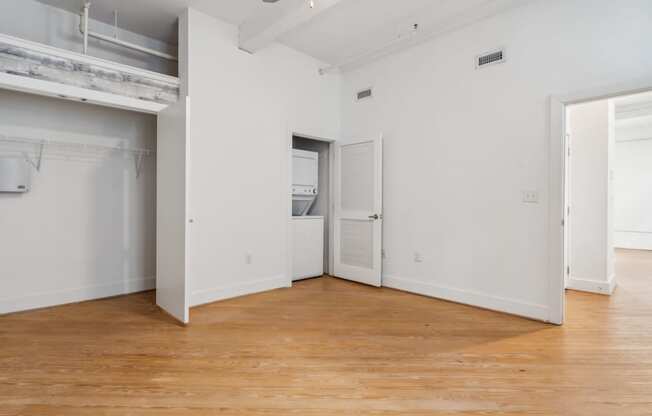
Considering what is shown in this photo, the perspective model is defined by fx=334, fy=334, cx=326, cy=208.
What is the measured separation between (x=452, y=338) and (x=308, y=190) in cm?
293

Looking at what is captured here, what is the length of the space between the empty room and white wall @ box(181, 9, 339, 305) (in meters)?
0.03

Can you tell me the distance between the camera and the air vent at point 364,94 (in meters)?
4.69

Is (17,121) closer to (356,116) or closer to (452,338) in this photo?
(356,116)

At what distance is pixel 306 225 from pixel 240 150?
147 cm

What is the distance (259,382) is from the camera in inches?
80.0

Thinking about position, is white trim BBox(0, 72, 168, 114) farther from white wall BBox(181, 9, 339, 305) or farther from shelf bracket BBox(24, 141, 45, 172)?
shelf bracket BBox(24, 141, 45, 172)

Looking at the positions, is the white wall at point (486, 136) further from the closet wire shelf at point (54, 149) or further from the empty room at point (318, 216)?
the closet wire shelf at point (54, 149)

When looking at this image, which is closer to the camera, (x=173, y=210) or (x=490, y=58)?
(x=173, y=210)

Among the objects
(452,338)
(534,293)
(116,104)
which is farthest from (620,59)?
(116,104)

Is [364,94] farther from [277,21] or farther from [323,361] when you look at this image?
[323,361]

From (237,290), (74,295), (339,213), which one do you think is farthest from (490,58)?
(74,295)

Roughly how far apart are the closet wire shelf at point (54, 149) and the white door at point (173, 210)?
2.79ft

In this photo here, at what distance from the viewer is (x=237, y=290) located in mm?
3957

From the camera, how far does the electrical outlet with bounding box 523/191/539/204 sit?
3205 mm
